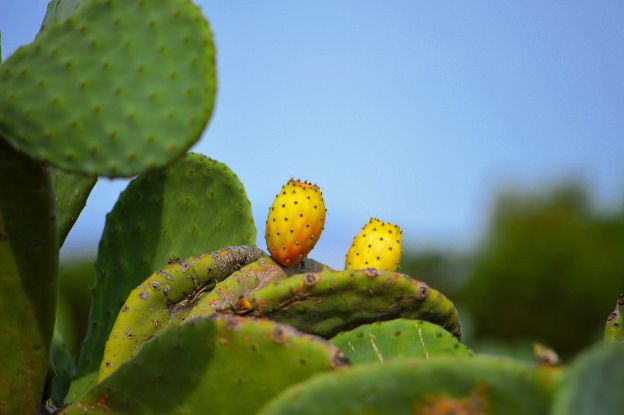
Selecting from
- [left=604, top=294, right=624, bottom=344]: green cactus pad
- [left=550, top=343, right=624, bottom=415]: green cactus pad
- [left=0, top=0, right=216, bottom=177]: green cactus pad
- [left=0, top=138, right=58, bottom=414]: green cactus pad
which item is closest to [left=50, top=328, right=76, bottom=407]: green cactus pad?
[left=0, top=138, right=58, bottom=414]: green cactus pad

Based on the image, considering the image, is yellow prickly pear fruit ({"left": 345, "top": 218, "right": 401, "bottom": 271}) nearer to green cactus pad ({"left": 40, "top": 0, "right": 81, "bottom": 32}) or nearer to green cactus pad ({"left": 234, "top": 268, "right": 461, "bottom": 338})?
green cactus pad ({"left": 234, "top": 268, "right": 461, "bottom": 338})

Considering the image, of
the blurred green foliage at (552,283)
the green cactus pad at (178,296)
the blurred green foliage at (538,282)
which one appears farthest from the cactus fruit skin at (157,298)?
the blurred green foliage at (552,283)

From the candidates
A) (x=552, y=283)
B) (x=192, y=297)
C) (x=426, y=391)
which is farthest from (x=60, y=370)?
(x=552, y=283)

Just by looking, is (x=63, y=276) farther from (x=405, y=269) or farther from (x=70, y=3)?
(x=70, y=3)

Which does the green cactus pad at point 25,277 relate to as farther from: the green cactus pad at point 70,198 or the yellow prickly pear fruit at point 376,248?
the yellow prickly pear fruit at point 376,248

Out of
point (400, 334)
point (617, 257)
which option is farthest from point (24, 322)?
point (617, 257)

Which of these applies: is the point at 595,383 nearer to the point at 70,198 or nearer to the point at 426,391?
the point at 426,391

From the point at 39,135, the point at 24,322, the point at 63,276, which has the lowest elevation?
the point at 63,276
